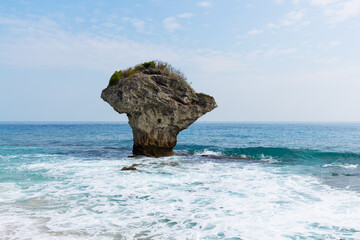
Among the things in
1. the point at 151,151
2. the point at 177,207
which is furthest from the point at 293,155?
the point at 177,207

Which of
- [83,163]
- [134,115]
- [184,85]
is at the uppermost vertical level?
[184,85]

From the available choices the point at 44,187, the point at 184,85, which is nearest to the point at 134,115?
the point at 184,85

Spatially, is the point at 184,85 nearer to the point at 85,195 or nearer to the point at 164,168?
the point at 164,168

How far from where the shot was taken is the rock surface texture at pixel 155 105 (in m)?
18.9

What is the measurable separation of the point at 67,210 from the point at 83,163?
991 centimetres

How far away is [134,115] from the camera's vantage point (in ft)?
66.7

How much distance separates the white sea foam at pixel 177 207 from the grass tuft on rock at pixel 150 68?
8.13 meters

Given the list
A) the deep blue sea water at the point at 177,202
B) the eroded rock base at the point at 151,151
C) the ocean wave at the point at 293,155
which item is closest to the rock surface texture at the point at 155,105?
the eroded rock base at the point at 151,151

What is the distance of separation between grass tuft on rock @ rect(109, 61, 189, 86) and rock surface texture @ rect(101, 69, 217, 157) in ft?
1.57

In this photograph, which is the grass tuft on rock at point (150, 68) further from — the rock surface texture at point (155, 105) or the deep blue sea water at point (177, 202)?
the deep blue sea water at point (177, 202)

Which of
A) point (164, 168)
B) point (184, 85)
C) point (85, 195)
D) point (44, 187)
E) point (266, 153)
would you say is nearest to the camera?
point (85, 195)

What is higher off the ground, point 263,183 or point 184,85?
point 184,85

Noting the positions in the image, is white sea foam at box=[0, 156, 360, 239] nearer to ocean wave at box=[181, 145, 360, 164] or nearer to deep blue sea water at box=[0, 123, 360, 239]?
deep blue sea water at box=[0, 123, 360, 239]

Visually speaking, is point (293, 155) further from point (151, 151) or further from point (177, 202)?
point (177, 202)
